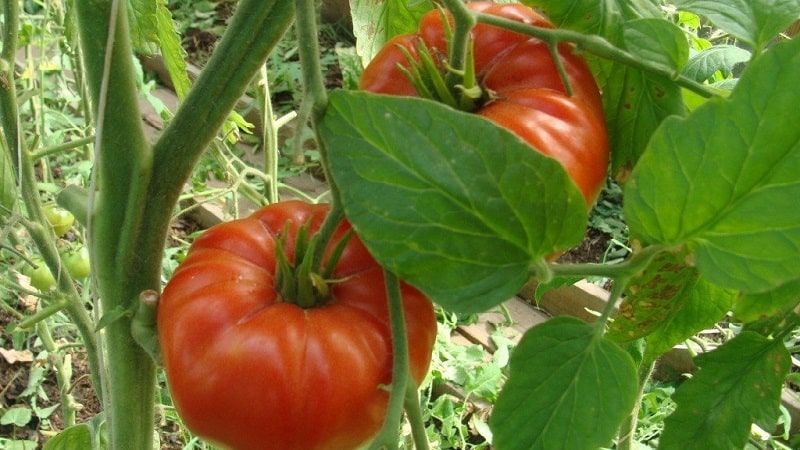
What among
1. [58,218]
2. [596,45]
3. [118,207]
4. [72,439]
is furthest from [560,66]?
[58,218]

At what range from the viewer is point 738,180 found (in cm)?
35

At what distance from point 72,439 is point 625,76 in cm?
55

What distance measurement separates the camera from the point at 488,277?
1.28 feet

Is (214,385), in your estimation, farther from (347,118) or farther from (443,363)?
(443,363)

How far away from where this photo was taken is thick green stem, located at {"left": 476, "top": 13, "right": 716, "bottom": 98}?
44cm

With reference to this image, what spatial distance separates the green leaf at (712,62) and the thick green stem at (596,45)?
17cm

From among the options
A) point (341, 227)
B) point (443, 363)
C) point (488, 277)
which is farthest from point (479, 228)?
point (443, 363)

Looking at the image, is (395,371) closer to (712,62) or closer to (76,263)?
(712,62)

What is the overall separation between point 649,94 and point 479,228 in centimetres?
14

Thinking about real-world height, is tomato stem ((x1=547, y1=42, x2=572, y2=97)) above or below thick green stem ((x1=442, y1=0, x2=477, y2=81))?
below

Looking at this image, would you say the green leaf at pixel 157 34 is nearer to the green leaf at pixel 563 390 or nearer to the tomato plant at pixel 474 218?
the tomato plant at pixel 474 218

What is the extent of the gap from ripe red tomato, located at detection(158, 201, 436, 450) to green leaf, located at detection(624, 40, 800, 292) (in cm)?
15

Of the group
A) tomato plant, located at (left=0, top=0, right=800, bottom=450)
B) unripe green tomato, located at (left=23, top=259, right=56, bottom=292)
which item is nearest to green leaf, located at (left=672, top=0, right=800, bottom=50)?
tomato plant, located at (left=0, top=0, right=800, bottom=450)

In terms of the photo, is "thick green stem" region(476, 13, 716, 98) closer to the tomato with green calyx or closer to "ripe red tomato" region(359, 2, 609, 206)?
"ripe red tomato" region(359, 2, 609, 206)
